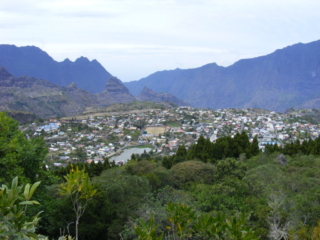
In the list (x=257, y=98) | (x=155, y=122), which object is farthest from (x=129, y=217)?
(x=257, y=98)

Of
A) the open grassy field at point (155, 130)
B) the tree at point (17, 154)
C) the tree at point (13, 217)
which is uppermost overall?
the tree at point (13, 217)

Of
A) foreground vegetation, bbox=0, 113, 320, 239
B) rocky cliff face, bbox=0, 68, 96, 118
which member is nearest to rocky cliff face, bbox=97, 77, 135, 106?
rocky cliff face, bbox=0, 68, 96, 118

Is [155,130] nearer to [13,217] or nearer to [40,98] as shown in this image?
[13,217]

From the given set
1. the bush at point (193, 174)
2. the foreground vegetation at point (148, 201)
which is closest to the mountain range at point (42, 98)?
the bush at point (193, 174)

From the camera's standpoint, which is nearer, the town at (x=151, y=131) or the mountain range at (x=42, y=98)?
the town at (x=151, y=131)

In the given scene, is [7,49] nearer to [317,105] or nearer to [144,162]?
[317,105]

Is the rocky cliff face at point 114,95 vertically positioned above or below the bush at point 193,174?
above

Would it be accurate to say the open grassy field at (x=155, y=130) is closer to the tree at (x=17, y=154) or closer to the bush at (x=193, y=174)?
the bush at (x=193, y=174)
